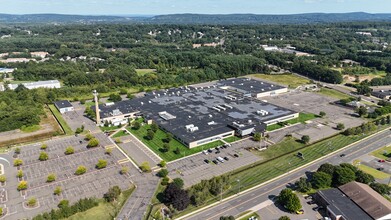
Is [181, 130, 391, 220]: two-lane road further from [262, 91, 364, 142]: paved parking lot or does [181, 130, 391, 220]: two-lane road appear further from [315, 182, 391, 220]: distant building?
[262, 91, 364, 142]: paved parking lot

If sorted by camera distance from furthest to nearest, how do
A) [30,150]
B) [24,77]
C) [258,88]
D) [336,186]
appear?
1. [24,77]
2. [258,88]
3. [30,150]
4. [336,186]

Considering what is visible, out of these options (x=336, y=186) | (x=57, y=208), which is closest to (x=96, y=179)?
(x=57, y=208)

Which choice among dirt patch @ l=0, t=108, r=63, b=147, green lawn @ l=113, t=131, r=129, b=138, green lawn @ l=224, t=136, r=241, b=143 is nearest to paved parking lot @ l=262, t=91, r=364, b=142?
green lawn @ l=224, t=136, r=241, b=143

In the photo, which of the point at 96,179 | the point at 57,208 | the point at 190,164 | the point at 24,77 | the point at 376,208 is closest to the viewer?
the point at 376,208

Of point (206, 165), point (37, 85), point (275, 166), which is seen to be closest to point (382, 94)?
point (275, 166)

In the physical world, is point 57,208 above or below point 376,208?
below

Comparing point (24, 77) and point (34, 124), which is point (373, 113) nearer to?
point (34, 124)

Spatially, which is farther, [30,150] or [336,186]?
[30,150]
